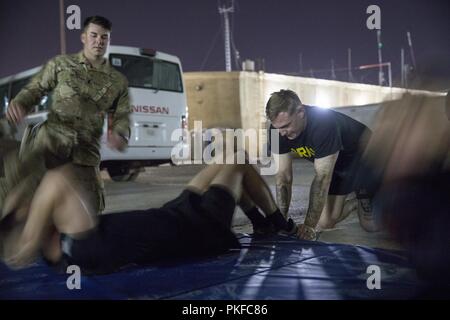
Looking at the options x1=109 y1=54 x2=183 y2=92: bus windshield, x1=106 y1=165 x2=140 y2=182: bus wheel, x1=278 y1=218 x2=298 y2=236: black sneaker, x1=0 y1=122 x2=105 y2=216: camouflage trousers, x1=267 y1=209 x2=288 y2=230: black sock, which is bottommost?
x1=106 y1=165 x2=140 y2=182: bus wheel

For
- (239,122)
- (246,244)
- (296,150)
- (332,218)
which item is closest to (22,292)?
(246,244)

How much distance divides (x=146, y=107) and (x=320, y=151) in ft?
21.9

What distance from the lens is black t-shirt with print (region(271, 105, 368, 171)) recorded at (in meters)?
3.46

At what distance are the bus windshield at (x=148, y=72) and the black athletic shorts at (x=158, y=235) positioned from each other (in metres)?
6.55

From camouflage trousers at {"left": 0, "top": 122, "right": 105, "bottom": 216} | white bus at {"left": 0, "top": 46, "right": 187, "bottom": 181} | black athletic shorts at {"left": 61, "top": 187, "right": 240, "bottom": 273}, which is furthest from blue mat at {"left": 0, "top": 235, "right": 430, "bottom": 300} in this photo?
white bus at {"left": 0, "top": 46, "right": 187, "bottom": 181}

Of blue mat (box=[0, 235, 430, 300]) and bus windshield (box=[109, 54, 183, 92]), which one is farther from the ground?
bus windshield (box=[109, 54, 183, 92])

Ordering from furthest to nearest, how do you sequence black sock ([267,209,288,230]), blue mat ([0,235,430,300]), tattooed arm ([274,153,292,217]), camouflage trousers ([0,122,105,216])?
tattooed arm ([274,153,292,217]) < black sock ([267,209,288,230]) < camouflage trousers ([0,122,105,216]) < blue mat ([0,235,430,300])

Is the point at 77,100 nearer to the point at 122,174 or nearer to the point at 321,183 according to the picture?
the point at 321,183

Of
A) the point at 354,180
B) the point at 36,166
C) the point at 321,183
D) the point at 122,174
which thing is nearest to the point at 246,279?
the point at 321,183

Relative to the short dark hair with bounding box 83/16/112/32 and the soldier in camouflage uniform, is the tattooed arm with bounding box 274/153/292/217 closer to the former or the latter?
the soldier in camouflage uniform

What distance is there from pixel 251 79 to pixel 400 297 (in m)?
16.8
